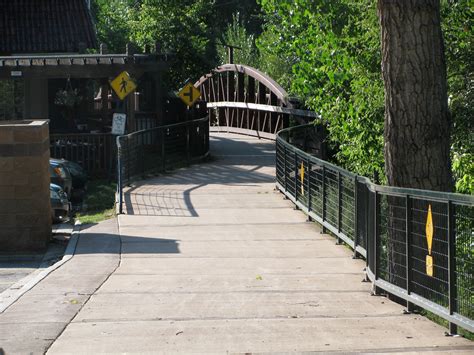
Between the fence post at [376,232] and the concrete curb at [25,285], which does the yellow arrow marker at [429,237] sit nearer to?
the fence post at [376,232]

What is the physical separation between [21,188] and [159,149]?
1006cm

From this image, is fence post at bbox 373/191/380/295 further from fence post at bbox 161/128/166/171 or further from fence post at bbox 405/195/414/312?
fence post at bbox 161/128/166/171

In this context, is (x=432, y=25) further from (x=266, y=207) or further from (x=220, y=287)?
(x=266, y=207)

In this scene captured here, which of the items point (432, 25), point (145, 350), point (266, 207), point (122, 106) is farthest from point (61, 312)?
point (122, 106)

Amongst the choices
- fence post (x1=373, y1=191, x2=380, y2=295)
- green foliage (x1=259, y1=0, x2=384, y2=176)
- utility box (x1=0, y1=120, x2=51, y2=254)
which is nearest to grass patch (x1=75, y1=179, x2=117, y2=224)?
utility box (x1=0, y1=120, x2=51, y2=254)

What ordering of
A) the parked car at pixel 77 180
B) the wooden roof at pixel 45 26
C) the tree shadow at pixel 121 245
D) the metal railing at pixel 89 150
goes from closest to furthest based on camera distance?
the tree shadow at pixel 121 245 → the parked car at pixel 77 180 → the metal railing at pixel 89 150 → the wooden roof at pixel 45 26

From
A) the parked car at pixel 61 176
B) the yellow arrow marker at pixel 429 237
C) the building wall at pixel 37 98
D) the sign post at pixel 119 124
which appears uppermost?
the building wall at pixel 37 98

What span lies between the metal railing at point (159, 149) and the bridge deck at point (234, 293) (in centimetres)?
205

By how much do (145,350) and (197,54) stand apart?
2626 cm

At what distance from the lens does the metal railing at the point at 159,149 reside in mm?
21406

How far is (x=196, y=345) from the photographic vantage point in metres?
7.95

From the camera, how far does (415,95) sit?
9977 millimetres

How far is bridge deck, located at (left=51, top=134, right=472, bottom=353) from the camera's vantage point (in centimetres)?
808

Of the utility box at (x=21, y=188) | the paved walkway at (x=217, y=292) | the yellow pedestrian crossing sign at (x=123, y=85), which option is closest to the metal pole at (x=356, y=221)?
the paved walkway at (x=217, y=292)
